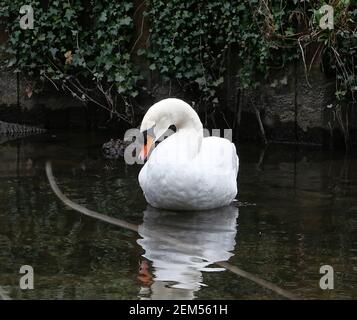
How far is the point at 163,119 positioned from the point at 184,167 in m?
0.55

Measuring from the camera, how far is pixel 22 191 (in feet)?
25.6

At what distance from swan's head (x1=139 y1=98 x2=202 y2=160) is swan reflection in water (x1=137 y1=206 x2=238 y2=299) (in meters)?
0.59

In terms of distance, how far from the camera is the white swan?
6.96 meters

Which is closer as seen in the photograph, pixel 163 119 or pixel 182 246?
pixel 182 246

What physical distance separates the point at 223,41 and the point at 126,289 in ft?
18.4

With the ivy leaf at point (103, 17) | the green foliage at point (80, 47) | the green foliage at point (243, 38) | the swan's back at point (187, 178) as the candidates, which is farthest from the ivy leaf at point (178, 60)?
the swan's back at point (187, 178)

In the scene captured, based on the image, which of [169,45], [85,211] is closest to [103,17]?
[169,45]

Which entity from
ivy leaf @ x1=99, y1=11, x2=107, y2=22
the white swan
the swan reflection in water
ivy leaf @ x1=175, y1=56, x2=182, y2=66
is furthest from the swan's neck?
ivy leaf @ x1=99, y1=11, x2=107, y2=22

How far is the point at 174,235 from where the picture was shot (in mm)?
6500

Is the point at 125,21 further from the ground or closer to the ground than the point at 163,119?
further from the ground

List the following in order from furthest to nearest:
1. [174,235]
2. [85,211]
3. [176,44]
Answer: [176,44], [85,211], [174,235]

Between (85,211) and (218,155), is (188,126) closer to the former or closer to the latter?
(218,155)
